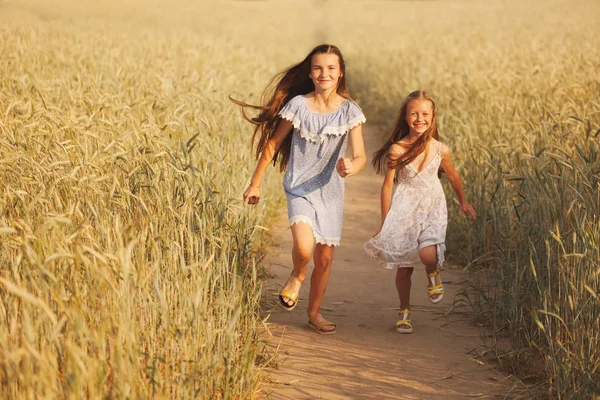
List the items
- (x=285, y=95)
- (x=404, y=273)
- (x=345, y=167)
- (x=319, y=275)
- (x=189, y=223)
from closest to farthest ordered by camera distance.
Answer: (x=189, y=223) → (x=345, y=167) → (x=319, y=275) → (x=404, y=273) → (x=285, y=95)

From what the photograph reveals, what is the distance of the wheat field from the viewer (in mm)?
2643

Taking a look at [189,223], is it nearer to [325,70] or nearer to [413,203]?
[325,70]

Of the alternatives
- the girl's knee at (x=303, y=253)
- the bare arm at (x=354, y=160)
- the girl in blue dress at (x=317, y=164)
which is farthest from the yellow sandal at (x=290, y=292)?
the bare arm at (x=354, y=160)

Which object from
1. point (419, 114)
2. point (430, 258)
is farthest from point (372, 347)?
point (419, 114)

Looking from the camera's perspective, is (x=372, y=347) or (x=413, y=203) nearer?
(x=372, y=347)

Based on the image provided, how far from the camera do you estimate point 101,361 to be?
8.10 feet

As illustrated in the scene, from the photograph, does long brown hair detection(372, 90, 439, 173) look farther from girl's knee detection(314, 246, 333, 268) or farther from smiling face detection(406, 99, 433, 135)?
girl's knee detection(314, 246, 333, 268)

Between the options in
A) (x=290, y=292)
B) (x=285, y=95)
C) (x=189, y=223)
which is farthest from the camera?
(x=285, y=95)

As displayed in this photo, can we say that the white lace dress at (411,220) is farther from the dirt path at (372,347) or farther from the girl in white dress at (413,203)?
the dirt path at (372,347)

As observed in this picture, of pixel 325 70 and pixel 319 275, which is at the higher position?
pixel 325 70

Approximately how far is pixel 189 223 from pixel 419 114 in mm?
1660

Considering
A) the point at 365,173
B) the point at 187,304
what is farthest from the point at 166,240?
the point at 365,173

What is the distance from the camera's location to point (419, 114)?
4.58 metres

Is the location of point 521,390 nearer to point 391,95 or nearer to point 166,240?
point 166,240
